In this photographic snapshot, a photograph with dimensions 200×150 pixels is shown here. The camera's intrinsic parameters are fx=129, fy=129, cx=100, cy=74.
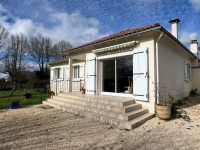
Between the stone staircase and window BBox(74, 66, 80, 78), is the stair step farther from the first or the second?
window BBox(74, 66, 80, 78)

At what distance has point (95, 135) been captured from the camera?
3.94 m

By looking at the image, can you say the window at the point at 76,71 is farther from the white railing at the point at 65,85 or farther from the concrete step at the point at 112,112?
the concrete step at the point at 112,112

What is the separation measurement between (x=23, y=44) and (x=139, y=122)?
2644cm

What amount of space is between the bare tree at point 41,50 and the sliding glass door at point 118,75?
2368 centimetres

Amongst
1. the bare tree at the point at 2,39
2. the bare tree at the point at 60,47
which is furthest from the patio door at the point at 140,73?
the bare tree at the point at 60,47

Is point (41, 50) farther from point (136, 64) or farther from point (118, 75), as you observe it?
point (136, 64)

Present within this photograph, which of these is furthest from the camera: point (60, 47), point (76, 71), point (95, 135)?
point (60, 47)

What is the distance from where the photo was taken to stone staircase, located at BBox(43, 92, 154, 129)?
4.82 m

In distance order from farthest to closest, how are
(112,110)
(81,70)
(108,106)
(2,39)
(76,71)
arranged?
(2,39), (76,71), (81,70), (108,106), (112,110)

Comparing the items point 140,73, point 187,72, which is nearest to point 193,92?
point 187,72

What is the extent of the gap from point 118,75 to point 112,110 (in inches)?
103

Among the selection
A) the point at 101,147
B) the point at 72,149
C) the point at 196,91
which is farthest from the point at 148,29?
the point at 196,91

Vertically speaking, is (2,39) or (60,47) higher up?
(60,47)

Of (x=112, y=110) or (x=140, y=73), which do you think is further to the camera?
(x=140, y=73)
